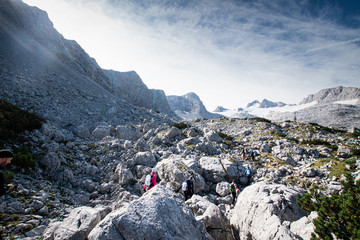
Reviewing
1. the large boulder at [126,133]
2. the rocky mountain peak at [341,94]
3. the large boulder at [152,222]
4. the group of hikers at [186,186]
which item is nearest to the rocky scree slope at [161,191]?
the large boulder at [152,222]

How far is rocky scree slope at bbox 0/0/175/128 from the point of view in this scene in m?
25.1

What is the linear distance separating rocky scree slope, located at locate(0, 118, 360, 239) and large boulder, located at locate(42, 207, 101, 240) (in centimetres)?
3

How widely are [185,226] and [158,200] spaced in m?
1.46

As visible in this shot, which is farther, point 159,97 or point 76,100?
point 159,97

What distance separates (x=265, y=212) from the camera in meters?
7.59

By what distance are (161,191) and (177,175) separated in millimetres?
5860

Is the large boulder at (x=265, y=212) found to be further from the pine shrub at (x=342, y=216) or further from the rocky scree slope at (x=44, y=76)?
the rocky scree slope at (x=44, y=76)

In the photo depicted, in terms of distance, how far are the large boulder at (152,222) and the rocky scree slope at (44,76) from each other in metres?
23.3

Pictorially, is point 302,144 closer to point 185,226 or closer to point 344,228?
point 344,228

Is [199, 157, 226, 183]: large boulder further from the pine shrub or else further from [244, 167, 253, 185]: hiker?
the pine shrub

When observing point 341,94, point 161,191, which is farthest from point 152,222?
point 341,94

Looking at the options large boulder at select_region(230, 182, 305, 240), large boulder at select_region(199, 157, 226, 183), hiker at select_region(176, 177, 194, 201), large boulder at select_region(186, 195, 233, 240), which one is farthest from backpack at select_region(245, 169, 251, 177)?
large boulder at select_region(186, 195, 233, 240)

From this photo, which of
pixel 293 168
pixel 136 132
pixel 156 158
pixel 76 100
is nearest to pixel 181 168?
pixel 156 158

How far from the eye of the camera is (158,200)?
615cm
